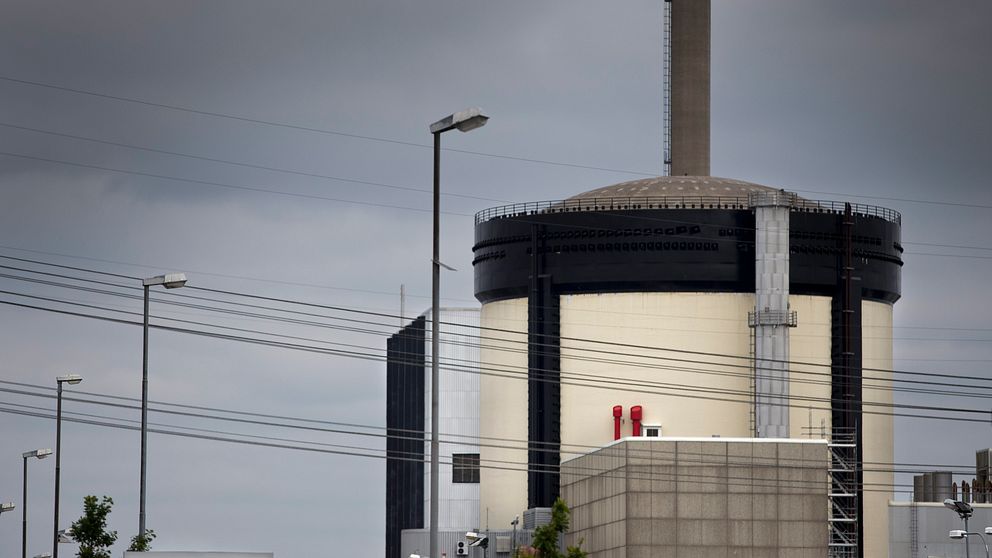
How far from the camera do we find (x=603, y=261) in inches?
3834

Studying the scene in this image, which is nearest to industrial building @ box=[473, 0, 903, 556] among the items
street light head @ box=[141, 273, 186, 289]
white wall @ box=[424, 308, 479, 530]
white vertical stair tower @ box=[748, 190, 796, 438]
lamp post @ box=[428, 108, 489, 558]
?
white vertical stair tower @ box=[748, 190, 796, 438]

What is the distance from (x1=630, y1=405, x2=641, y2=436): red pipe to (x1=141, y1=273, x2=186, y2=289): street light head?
38263 mm

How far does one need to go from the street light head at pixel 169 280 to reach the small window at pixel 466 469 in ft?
168

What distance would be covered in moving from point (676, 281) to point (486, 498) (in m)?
19.3

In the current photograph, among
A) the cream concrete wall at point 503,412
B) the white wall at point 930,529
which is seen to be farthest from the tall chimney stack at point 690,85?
the white wall at point 930,529

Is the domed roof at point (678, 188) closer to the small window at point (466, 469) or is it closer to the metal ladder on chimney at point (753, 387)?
the metal ladder on chimney at point (753, 387)

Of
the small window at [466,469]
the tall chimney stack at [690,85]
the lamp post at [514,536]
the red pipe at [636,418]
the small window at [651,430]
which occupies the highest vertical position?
the tall chimney stack at [690,85]

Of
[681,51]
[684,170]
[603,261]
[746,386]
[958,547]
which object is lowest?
[958,547]

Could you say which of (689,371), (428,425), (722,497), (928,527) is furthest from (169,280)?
(428,425)

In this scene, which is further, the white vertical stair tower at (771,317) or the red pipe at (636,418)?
the red pipe at (636,418)

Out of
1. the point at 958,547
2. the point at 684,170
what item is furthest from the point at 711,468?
the point at 684,170

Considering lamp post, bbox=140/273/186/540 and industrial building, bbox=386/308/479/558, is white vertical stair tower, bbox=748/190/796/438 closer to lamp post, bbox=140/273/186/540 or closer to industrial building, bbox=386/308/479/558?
industrial building, bbox=386/308/479/558

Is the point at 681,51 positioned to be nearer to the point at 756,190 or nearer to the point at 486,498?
the point at 756,190

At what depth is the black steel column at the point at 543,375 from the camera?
98688 mm
